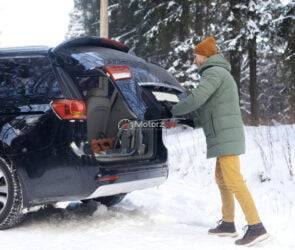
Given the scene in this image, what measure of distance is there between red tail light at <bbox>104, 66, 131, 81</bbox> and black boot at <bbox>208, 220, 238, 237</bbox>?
5.67ft

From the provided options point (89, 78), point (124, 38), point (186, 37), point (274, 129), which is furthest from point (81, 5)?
point (89, 78)

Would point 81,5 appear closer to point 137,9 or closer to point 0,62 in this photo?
point 137,9

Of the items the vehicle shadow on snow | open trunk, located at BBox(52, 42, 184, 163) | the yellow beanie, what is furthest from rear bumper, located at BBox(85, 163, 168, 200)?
the yellow beanie

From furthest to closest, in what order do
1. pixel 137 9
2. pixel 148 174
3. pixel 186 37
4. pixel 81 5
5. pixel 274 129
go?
pixel 81 5 < pixel 137 9 < pixel 186 37 < pixel 274 129 < pixel 148 174

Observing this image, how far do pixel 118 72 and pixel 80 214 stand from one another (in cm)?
196

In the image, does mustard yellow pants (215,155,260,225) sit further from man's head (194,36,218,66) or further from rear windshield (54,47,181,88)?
rear windshield (54,47,181,88)

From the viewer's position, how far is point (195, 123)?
6.12 metres

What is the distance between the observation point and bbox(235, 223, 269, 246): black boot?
5379 millimetres

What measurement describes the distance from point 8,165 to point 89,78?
4.67 ft

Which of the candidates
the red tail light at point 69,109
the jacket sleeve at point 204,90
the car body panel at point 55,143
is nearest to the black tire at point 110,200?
the car body panel at point 55,143

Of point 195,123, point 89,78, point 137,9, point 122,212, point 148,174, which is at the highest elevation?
point 137,9

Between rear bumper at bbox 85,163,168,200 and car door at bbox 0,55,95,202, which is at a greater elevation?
car door at bbox 0,55,95,202

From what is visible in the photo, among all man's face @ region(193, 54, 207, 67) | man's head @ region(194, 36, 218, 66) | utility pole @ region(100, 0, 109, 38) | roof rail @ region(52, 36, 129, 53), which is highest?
utility pole @ region(100, 0, 109, 38)

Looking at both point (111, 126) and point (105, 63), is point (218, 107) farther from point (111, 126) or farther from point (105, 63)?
point (111, 126)
